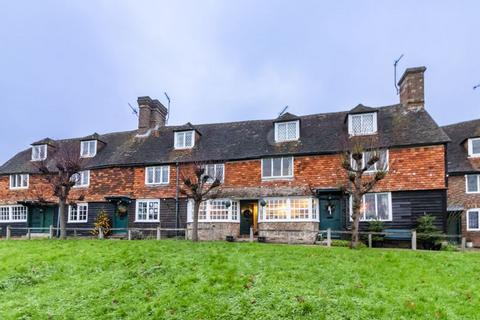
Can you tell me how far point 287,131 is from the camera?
2525 cm

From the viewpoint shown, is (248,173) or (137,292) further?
(248,173)

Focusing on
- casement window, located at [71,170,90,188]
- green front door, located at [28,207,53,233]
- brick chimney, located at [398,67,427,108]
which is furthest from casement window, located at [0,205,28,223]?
brick chimney, located at [398,67,427,108]

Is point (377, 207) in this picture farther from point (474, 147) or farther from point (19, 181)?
point (19, 181)

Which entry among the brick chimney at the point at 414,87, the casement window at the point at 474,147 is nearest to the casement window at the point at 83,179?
the brick chimney at the point at 414,87

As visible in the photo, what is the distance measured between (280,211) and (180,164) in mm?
7977

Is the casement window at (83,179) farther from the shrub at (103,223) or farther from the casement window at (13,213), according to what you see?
the casement window at (13,213)

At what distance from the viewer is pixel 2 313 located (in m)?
9.73

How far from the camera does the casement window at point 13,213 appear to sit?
99.1 ft

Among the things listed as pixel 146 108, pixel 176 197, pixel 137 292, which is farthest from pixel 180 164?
pixel 137 292

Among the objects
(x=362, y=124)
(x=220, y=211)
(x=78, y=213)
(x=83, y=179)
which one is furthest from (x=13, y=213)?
(x=362, y=124)

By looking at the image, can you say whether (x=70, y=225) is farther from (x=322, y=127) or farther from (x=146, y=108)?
(x=322, y=127)

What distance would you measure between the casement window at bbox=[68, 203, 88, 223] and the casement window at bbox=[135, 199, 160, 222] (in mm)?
4795

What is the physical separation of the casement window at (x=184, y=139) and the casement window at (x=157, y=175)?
2.16 metres

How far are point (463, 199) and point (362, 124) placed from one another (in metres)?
9.74
